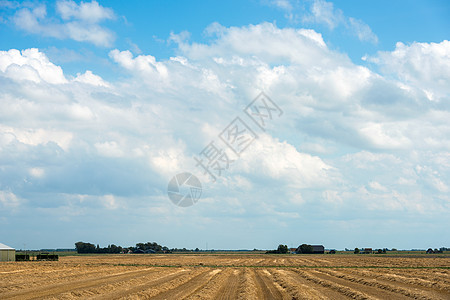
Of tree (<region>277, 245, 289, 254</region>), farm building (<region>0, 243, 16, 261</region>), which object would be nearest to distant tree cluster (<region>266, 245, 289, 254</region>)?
tree (<region>277, 245, 289, 254</region>)

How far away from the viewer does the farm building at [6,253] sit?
86.8 metres

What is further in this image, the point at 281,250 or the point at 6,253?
the point at 281,250

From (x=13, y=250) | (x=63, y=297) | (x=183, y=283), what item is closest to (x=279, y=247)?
(x=13, y=250)

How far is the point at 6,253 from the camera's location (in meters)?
87.8

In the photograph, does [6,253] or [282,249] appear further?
[282,249]

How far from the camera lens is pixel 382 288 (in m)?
35.7

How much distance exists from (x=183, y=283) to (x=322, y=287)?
12.6 meters

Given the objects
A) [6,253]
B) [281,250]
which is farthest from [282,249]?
[6,253]

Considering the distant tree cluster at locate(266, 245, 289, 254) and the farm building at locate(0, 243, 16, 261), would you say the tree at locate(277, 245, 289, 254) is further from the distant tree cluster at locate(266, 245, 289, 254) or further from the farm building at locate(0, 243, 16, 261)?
the farm building at locate(0, 243, 16, 261)

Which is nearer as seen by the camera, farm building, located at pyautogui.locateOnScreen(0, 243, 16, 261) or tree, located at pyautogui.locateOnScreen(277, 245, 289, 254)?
farm building, located at pyautogui.locateOnScreen(0, 243, 16, 261)

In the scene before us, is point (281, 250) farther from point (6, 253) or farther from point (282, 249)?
point (6, 253)

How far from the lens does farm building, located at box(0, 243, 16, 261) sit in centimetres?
8683

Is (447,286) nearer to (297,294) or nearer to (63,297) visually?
(297,294)

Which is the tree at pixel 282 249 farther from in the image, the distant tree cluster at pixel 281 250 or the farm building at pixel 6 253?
the farm building at pixel 6 253
